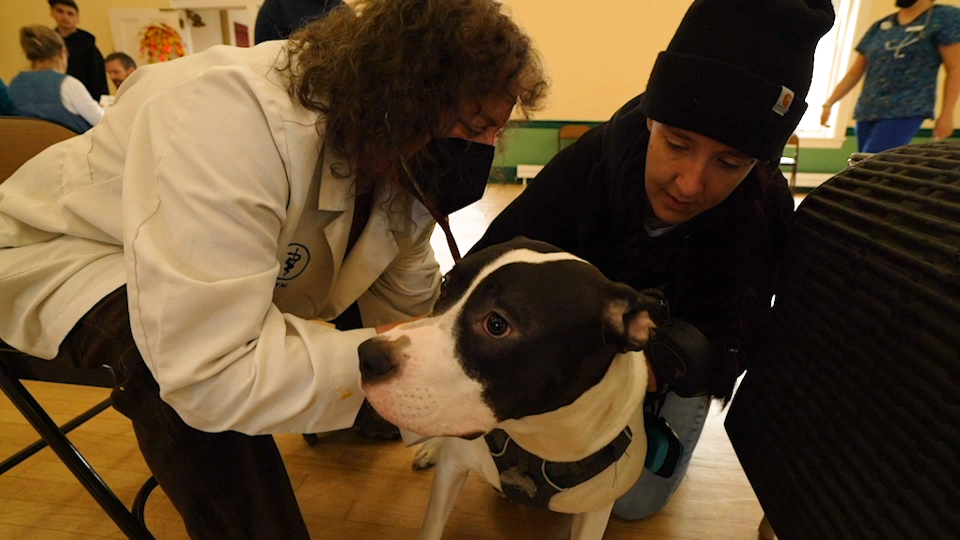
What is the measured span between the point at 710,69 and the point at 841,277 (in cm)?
45

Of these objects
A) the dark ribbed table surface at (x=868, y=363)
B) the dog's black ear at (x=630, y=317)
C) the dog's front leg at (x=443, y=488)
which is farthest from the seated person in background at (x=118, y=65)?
the dark ribbed table surface at (x=868, y=363)

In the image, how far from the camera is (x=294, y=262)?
1.10 metres

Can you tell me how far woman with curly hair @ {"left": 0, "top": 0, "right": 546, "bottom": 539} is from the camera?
2.65 feet

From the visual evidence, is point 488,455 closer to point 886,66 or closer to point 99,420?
point 99,420

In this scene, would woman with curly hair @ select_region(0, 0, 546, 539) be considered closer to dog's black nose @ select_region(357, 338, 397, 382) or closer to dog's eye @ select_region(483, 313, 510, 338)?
dog's black nose @ select_region(357, 338, 397, 382)

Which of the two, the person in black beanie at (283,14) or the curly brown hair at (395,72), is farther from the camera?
the person in black beanie at (283,14)

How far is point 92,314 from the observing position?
92 cm

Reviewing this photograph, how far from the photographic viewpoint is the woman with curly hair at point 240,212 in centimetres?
81

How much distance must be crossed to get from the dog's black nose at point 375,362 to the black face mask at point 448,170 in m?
0.37

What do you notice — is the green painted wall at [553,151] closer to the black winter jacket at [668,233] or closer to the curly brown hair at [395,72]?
the black winter jacket at [668,233]

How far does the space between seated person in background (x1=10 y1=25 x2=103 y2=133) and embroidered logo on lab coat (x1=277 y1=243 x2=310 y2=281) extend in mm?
3151

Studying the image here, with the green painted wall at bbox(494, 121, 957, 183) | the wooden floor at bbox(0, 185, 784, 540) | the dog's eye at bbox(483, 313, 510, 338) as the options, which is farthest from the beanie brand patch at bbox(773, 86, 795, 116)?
the green painted wall at bbox(494, 121, 957, 183)

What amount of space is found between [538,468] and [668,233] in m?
0.65

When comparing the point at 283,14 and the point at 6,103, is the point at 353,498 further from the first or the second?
the point at 6,103
